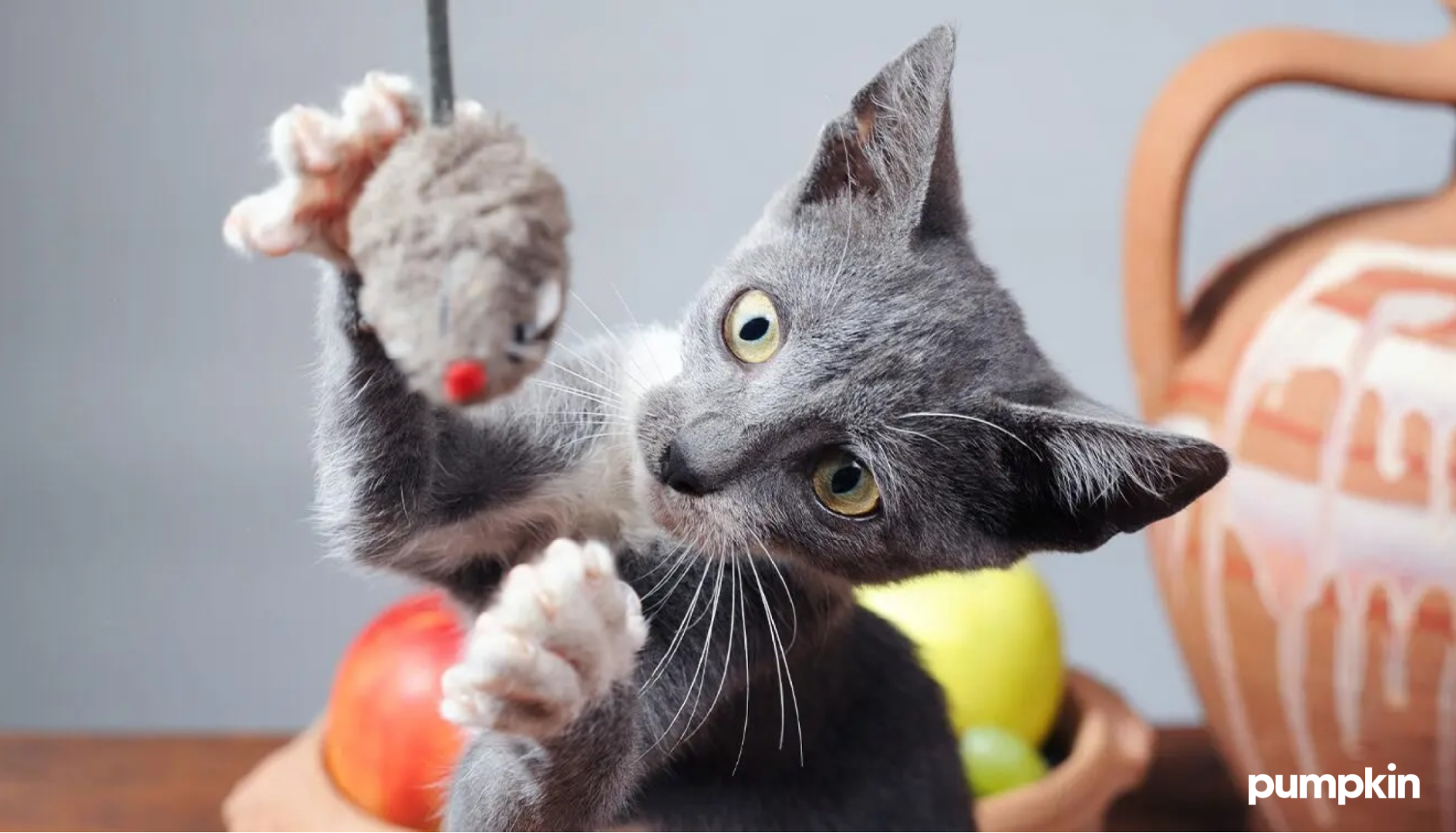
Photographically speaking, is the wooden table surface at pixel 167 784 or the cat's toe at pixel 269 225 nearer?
the cat's toe at pixel 269 225

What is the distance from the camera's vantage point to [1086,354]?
1.27 m

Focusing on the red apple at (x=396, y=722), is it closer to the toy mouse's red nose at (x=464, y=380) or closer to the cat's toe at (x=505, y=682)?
the cat's toe at (x=505, y=682)

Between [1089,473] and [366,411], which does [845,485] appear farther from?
[366,411]

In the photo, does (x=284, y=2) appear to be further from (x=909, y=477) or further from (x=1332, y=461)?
(x=1332, y=461)

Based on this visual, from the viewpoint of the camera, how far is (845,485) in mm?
601

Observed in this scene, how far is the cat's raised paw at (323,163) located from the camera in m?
0.40

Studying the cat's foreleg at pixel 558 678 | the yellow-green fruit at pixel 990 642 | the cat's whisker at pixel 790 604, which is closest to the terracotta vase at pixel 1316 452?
the yellow-green fruit at pixel 990 642

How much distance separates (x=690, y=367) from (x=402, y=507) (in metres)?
0.16

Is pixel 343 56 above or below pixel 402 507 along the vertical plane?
above

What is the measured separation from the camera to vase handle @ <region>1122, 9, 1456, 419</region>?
3.16 ft

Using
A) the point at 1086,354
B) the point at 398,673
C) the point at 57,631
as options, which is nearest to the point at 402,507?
the point at 57,631

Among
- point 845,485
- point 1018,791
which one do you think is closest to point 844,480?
point 845,485

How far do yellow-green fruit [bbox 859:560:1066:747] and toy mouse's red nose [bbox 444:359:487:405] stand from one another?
77 cm

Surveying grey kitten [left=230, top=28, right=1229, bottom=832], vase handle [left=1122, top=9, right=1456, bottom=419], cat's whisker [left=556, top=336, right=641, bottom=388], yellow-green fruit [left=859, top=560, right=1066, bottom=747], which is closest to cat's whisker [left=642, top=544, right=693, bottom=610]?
grey kitten [left=230, top=28, right=1229, bottom=832]
